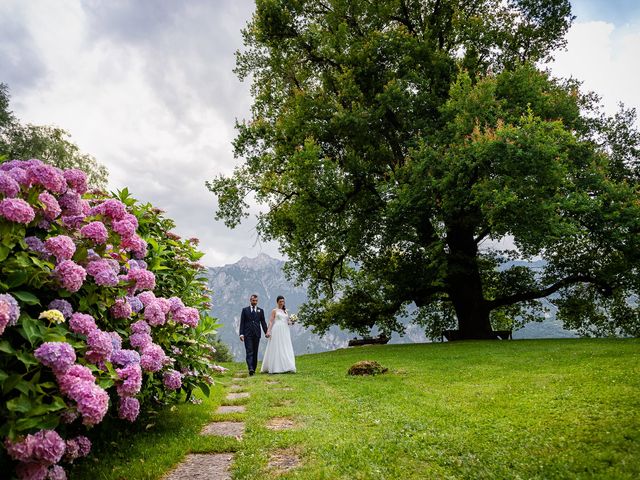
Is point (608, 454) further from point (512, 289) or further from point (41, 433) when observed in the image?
point (512, 289)

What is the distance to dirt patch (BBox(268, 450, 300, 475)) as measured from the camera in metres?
4.85

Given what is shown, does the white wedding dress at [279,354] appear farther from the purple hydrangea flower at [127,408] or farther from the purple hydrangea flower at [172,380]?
the purple hydrangea flower at [127,408]

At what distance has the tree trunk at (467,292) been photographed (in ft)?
79.6

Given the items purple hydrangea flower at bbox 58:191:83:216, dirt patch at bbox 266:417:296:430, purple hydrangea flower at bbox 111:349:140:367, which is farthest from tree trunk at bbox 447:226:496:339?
purple hydrangea flower at bbox 58:191:83:216

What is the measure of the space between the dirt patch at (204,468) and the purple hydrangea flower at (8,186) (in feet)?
11.0

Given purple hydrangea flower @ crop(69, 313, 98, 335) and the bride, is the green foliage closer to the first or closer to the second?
the bride

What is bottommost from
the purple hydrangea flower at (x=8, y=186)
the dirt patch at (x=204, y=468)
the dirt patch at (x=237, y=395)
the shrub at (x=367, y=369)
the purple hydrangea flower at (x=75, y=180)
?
the dirt patch at (x=204, y=468)

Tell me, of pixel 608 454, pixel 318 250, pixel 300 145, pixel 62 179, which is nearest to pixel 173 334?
pixel 62 179

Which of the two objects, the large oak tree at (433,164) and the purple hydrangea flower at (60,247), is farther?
the large oak tree at (433,164)

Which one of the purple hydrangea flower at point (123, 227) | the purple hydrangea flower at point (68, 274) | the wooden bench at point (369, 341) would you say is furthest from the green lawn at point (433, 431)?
the wooden bench at point (369, 341)

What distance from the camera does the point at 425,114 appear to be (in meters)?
22.5

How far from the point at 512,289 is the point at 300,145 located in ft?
53.0

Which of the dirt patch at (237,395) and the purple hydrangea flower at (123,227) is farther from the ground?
the purple hydrangea flower at (123,227)

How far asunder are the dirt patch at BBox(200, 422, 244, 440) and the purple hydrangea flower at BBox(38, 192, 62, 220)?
398 centimetres
